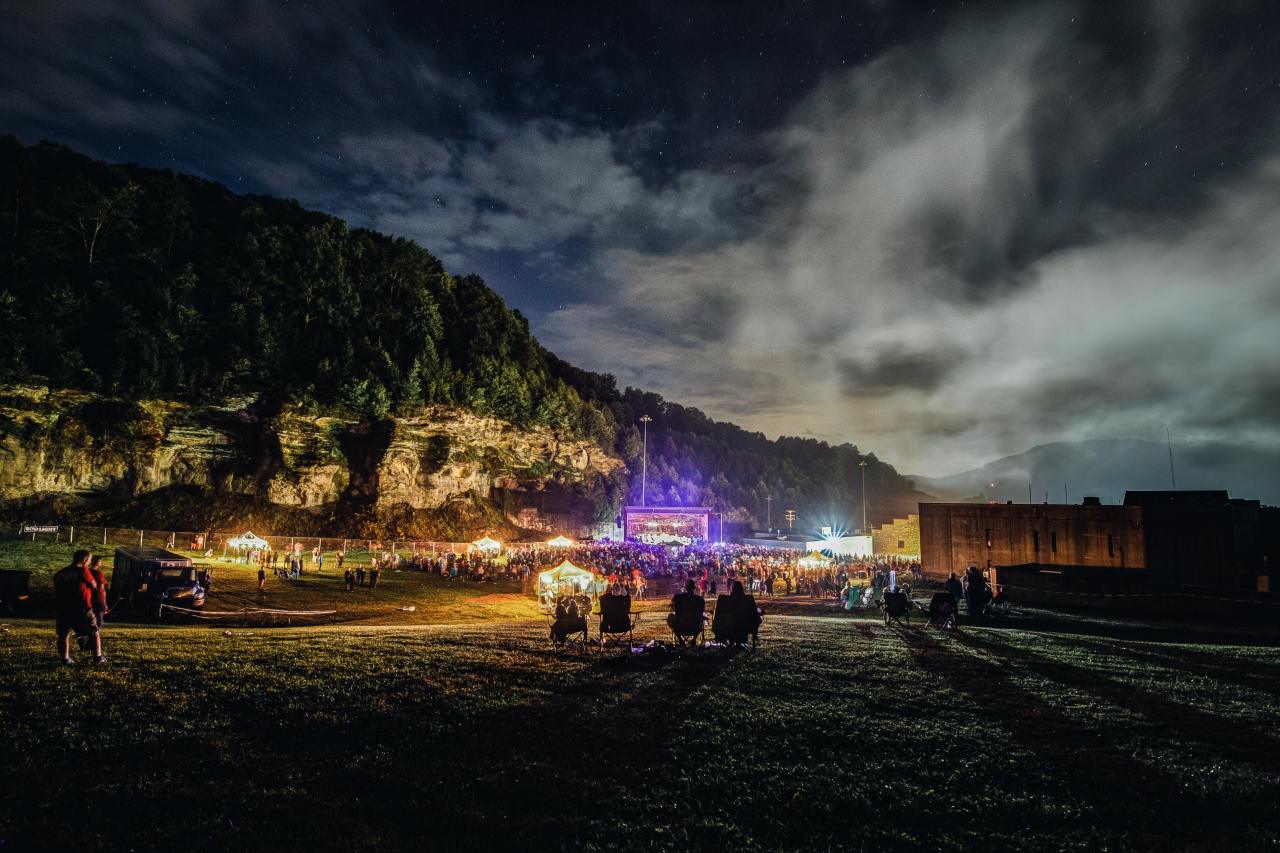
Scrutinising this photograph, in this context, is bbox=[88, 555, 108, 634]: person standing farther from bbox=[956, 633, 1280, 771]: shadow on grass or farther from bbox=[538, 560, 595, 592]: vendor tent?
bbox=[538, 560, 595, 592]: vendor tent

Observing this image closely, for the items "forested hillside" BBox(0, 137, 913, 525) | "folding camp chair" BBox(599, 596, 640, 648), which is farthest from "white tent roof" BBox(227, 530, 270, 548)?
"folding camp chair" BBox(599, 596, 640, 648)

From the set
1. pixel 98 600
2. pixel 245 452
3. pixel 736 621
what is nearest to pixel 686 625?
pixel 736 621

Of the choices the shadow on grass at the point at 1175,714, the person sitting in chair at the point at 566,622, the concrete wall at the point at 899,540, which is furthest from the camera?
the concrete wall at the point at 899,540

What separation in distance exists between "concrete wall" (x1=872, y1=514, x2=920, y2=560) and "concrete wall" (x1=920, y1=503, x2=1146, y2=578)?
50.9ft

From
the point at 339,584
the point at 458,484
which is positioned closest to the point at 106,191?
the point at 458,484

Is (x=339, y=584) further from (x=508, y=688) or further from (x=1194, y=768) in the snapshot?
(x=1194, y=768)

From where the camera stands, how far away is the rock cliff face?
44.6 meters

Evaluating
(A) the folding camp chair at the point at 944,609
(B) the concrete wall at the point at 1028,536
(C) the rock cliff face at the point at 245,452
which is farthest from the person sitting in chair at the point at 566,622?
(C) the rock cliff face at the point at 245,452

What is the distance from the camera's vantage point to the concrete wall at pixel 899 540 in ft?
195

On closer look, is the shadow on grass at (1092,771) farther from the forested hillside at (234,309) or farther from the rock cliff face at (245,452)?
the forested hillside at (234,309)

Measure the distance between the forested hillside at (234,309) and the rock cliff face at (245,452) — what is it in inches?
62.7

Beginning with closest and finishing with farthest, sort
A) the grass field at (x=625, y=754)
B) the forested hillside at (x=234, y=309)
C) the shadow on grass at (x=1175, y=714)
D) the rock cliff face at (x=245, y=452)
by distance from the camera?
1. the grass field at (x=625, y=754)
2. the shadow on grass at (x=1175, y=714)
3. the rock cliff face at (x=245, y=452)
4. the forested hillside at (x=234, y=309)

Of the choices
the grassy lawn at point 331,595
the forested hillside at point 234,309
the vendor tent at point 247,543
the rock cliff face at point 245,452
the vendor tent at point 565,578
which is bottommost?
the grassy lawn at point 331,595

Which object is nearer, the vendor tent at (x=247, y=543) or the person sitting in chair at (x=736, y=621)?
the person sitting in chair at (x=736, y=621)
